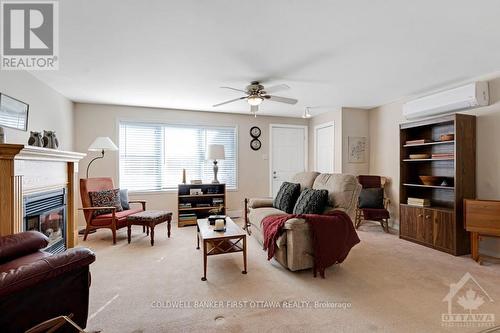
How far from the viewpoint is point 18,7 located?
183cm

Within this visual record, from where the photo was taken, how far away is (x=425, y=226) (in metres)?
3.46

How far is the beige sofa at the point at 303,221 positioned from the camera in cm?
249

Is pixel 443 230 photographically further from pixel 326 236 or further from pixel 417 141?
pixel 326 236

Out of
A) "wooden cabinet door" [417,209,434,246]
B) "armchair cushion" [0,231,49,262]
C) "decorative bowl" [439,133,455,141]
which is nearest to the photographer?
"armchair cushion" [0,231,49,262]

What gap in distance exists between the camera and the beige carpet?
1.78m

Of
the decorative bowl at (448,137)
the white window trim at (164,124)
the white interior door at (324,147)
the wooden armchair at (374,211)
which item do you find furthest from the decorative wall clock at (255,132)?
Answer: the decorative bowl at (448,137)

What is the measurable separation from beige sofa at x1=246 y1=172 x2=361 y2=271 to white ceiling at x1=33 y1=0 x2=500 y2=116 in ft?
4.50

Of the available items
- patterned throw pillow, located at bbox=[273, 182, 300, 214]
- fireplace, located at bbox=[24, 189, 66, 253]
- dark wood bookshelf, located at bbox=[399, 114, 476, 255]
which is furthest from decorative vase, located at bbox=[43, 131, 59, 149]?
dark wood bookshelf, located at bbox=[399, 114, 476, 255]

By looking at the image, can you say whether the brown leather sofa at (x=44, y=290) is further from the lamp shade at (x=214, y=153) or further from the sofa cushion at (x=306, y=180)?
the lamp shade at (x=214, y=153)

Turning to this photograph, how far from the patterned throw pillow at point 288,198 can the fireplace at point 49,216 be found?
2874 mm

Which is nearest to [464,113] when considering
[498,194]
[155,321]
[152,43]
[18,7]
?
[498,194]

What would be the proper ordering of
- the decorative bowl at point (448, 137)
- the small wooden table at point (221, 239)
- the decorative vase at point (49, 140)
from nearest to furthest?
the small wooden table at point (221, 239) → the decorative vase at point (49, 140) → the decorative bowl at point (448, 137)

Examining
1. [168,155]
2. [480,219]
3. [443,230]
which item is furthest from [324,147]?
[168,155]

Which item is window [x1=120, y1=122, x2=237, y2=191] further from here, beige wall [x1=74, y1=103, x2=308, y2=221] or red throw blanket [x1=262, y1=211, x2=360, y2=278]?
red throw blanket [x1=262, y1=211, x2=360, y2=278]
